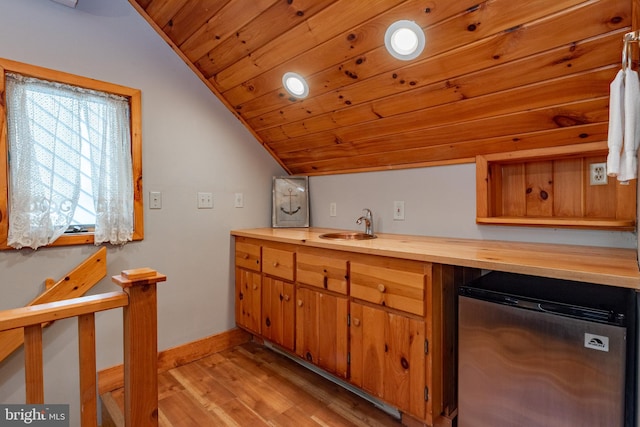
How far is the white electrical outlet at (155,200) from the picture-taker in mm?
2178

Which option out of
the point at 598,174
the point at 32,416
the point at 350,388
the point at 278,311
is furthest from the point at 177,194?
the point at 598,174

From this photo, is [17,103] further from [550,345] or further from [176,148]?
[550,345]

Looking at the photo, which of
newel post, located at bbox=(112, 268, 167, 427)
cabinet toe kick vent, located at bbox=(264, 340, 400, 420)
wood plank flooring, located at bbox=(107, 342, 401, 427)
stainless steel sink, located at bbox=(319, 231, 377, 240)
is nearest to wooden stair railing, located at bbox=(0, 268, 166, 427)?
newel post, located at bbox=(112, 268, 167, 427)

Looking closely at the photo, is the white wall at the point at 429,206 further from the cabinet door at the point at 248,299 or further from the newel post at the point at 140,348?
the newel post at the point at 140,348

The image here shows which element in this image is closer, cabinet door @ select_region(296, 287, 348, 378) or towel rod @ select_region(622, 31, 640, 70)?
towel rod @ select_region(622, 31, 640, 70)

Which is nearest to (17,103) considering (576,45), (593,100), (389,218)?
(389,218)

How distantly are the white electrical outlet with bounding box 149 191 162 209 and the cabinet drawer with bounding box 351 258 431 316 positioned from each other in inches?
54.2

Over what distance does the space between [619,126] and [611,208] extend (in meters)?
0.65

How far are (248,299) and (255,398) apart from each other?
73 cm

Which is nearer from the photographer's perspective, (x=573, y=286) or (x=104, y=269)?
(x=573, y=286)

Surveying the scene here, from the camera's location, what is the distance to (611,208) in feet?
4.91

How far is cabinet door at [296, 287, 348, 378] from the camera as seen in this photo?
1.81 m

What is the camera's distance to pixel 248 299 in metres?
2.47

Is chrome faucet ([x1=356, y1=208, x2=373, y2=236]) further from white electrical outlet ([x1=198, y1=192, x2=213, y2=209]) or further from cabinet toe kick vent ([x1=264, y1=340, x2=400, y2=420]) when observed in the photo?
white electrical outlet ([x1=198, y1=192, x2=213, y2=209])
